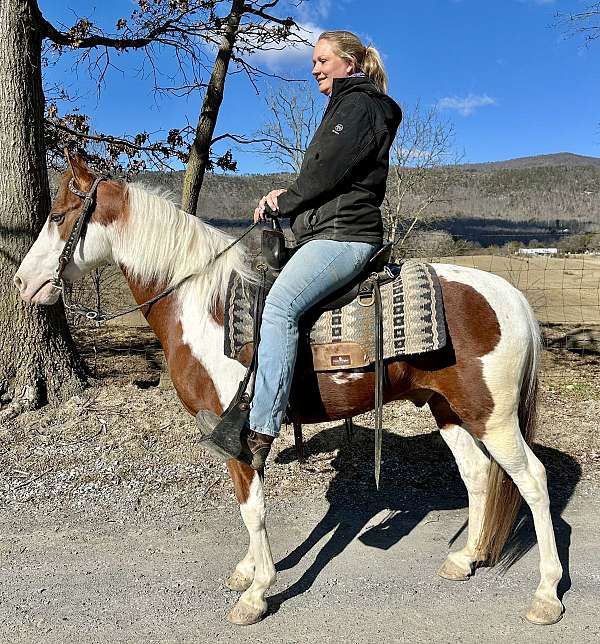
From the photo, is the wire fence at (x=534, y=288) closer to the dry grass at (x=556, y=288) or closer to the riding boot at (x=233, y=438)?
the dry grass at (x=556, y=288)

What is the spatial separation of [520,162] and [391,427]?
11880 centimetres

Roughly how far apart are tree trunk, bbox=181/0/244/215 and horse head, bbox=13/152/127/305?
4578mm

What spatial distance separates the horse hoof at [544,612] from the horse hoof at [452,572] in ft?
1.40

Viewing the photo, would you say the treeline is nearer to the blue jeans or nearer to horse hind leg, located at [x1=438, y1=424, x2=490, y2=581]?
horse hind leg, located at [x1=438, y1=424, x2=490, y2=581]

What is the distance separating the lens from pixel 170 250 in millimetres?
3096

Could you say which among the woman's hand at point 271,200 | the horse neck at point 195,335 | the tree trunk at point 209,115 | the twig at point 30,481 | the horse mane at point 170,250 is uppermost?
the tree trunk at point 209,115

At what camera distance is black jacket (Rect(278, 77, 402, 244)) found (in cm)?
269

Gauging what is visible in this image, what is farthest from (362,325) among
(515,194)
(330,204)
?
(515,194)

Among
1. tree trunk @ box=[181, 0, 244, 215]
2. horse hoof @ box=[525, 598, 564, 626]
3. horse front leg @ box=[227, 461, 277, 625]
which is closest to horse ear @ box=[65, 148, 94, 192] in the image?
horse front leg @ box=[227, 461, 277, 625]

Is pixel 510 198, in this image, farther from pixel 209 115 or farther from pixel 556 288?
pixel 209 115

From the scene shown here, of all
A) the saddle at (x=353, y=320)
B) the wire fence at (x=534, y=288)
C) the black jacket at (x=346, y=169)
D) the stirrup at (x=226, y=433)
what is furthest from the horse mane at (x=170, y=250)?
the wire fence at (x=534, y=288)

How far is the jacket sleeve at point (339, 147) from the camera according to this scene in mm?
2682

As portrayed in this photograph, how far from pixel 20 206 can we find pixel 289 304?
12.7ft

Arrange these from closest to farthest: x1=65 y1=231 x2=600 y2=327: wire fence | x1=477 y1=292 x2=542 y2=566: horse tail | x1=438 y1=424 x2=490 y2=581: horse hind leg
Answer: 1. x1=477 y1=292 x2=542 y2=566: horse tail
2. x1=438 y1=424 x2=490 y2=581: horse hind leg
3. x1=65 y1=231 x2=600 y2=327: wire fence
